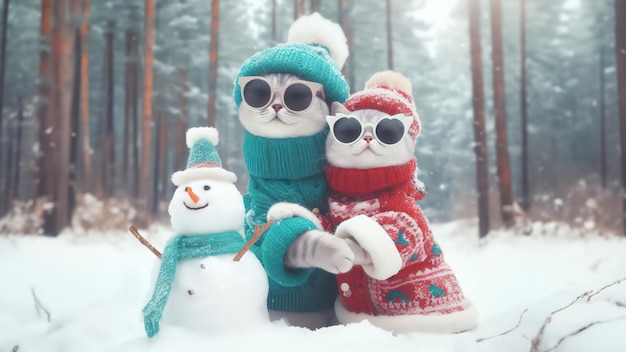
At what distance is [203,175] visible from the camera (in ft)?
6.05

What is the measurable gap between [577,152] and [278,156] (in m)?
24.7

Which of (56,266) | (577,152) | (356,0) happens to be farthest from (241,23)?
(577,152)

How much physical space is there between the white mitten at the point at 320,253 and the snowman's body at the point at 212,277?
171 millimetres

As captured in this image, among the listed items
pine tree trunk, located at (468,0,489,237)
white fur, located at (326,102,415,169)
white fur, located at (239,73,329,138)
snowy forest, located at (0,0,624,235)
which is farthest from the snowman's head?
pine tree trunk, located at (468,0,489,237)

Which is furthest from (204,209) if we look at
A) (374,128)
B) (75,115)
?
(75,115)

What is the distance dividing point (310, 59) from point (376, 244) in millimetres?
926

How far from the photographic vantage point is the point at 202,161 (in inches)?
75.5

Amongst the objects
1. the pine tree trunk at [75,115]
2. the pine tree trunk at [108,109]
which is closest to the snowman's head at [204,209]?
the pine tree trunk at [75,115]

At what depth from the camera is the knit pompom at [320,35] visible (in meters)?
2.49

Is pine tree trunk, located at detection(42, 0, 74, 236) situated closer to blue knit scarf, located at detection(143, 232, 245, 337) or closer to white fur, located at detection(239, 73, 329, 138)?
white fur, located at detection(239, 73, 329, 138)

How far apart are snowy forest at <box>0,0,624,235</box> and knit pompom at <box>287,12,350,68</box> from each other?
4.35 m

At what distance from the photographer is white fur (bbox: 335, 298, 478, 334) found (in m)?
1.86

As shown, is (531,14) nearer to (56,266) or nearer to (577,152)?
(577,152)

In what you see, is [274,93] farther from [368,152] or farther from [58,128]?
[58,128]
